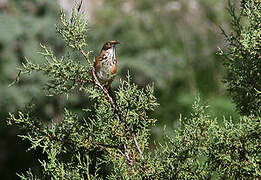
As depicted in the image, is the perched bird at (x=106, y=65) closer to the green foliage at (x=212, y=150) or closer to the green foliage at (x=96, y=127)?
the green foliage at (x=96, y=127)

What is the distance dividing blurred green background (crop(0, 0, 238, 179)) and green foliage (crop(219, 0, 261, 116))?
4.28 m

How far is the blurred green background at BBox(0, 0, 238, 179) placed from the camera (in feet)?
23.6

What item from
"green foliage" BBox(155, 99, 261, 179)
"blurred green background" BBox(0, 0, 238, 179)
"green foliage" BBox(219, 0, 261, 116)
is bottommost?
"green foliage" BBox(155, 99, 261, 179)

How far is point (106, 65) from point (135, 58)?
5.09 m

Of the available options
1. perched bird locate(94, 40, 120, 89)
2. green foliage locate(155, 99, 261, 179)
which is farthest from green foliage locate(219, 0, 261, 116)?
perched bird locate(94, 40, 120, 89)

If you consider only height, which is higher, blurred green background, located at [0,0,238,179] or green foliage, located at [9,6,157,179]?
blurred green background, located at [0,0,238,179]

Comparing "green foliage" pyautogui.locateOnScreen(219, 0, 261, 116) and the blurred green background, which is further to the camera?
the blurred green background

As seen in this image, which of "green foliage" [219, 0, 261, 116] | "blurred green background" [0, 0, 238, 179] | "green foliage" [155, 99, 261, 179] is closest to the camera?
"green foliage" [155, 99, 261, 179]

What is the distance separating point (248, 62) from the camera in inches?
86.2

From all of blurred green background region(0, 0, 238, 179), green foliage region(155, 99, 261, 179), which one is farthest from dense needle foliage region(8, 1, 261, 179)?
blurred green background region(0, 0, 238, 179)

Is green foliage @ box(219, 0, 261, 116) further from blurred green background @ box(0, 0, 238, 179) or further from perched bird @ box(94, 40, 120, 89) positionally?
blurred green background @ box(0, 0, 238, 179)

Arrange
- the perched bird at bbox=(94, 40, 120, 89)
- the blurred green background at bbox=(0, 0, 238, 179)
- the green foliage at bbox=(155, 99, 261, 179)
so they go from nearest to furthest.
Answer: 1. the green foliage at bbox=(155, 99, 261, 179)
2. the perched bird at bbox=(94, 40, 120, 89)
3. the blurred green background at bbox=(0, 0, 238, 179)

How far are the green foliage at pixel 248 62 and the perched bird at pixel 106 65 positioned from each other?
67 cm

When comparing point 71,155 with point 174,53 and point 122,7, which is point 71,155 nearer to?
point 174,53
